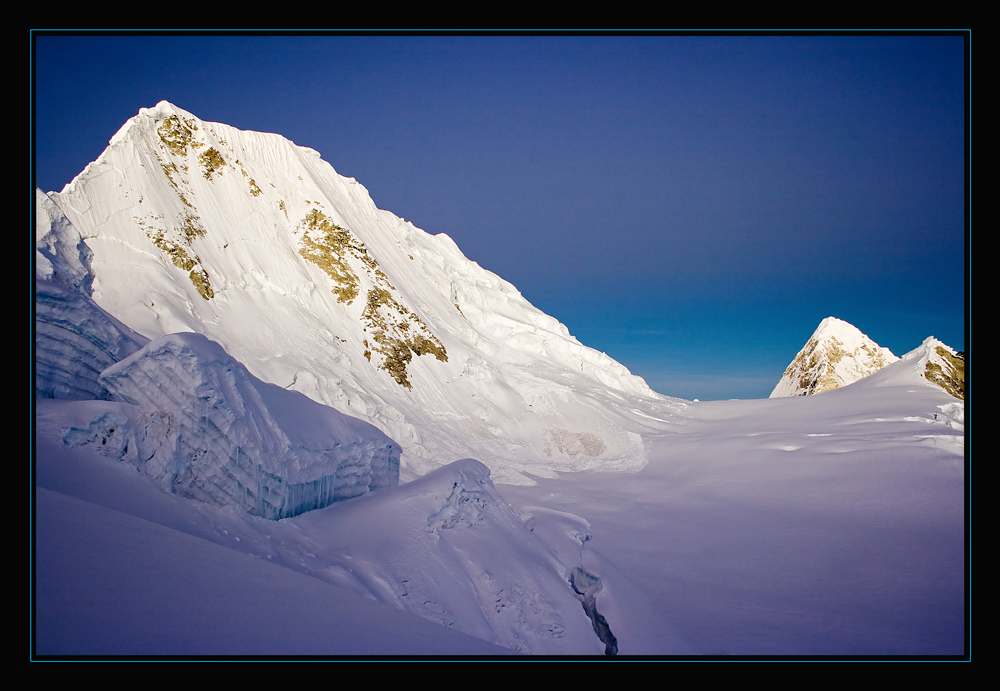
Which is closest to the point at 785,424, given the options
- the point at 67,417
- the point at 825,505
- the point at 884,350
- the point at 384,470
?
the point at 825,505

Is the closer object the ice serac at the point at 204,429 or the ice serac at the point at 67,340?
the ice serac at the point at 204,429

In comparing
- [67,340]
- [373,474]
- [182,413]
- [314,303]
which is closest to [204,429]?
[182,413]

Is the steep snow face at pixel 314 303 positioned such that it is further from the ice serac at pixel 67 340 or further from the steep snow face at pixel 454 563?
the steep snow face at pixel 454 563

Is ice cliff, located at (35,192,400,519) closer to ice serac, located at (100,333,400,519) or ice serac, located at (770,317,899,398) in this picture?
ice serac, located at (100,333,400,519)

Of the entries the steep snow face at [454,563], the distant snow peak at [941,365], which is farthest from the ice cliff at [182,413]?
the distant snow peak at [941,365]

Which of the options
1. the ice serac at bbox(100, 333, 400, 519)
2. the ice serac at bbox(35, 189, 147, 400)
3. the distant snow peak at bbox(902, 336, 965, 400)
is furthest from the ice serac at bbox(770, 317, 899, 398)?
the ice serac at bbox(35, 189, 147, 400)

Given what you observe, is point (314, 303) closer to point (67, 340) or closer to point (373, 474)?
point (373, 474)
